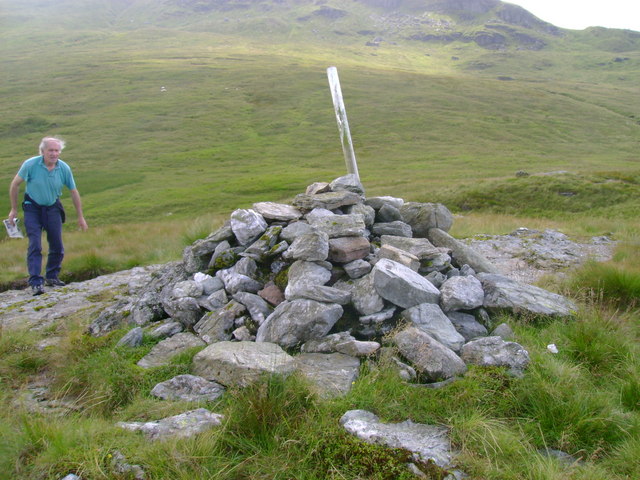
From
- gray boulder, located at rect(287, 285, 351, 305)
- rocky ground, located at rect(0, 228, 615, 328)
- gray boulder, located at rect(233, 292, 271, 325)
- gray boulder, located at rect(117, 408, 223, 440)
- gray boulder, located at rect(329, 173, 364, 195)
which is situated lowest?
rocky ground, located at rect(0, 228, 615, 328)

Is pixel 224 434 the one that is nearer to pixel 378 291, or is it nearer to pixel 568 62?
pixel 378 291

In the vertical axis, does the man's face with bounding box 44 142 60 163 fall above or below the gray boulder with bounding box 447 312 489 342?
above

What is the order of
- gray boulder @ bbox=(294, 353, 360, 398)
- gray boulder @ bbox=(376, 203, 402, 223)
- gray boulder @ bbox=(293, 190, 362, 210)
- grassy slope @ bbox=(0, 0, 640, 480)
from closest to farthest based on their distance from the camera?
grassy slope @ bbox=(0, 0, 640, 480), gray boulder @ bbox=(294, 353, 360, 398), gray boulder @ bbox=(293, 190, 362, 210), gray boulder @ bbox=(376, 203, 402, 223)

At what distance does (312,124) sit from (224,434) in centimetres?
7714

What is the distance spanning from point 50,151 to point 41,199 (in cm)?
115

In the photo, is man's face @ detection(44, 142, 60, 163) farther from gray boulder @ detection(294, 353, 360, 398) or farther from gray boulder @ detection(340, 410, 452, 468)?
gray boulder @ detection(340, 410, 452, 468)

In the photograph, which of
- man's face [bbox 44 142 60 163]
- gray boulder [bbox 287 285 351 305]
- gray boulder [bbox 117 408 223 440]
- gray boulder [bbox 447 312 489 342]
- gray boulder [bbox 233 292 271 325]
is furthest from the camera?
man's face [bbox 44 142 60 163]

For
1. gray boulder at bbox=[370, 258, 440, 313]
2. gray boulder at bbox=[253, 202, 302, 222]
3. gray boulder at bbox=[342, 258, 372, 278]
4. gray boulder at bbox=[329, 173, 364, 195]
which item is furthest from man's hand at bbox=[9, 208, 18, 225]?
gray boulder at bbox=[370, 258, 440, 313]

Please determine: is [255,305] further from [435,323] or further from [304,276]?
[435,323]

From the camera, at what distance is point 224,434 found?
332cm

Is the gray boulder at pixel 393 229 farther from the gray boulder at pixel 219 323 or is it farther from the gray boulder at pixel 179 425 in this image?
the gray boulder at pixel 179 425

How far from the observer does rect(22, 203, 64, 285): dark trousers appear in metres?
9.24

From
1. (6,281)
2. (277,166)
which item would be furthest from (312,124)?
(6,281)

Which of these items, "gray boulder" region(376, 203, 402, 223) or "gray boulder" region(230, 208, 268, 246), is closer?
"gray boulder" region(230, 208, 268, 246)
